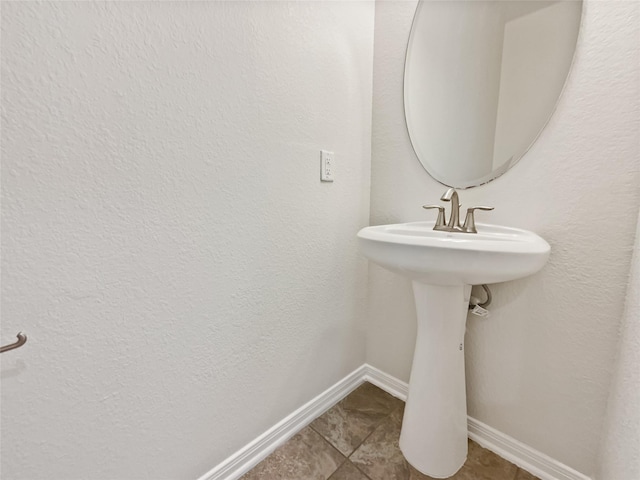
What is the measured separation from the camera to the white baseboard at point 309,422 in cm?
85

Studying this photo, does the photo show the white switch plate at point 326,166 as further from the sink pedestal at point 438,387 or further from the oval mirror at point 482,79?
the sink pedestal at point 438,387

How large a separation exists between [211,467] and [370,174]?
1.15 meters

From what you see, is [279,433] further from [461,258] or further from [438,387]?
[461,258]

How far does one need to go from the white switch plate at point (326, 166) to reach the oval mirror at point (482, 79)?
0.33 meters

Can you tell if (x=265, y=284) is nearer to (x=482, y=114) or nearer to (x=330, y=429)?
(x=330, y=429)

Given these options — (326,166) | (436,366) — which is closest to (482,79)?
(326,166)

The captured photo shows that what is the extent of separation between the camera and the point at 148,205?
2.07ft

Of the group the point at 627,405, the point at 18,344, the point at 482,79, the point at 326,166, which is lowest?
the point at 627,405

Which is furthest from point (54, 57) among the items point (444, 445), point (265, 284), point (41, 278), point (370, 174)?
point (444, 445)

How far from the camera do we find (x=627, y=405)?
63 cm

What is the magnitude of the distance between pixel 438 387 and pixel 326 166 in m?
0.81

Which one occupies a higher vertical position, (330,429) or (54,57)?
(54,57)

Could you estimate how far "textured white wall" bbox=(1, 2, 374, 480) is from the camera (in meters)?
0.51

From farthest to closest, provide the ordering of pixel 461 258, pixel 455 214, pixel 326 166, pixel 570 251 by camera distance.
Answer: pixel 326 166 → pixel 455 214 → pixel 570 251 → pixel 461 258
